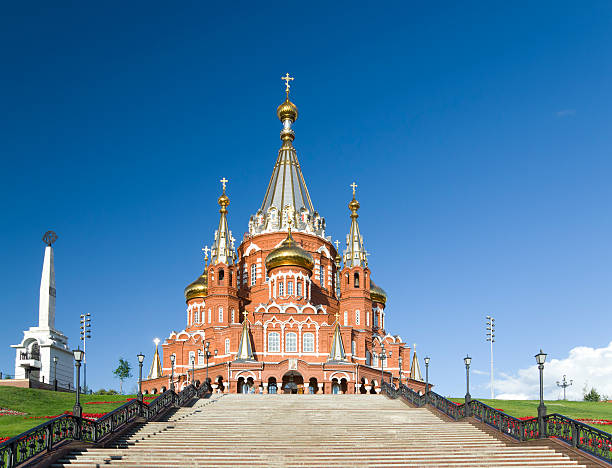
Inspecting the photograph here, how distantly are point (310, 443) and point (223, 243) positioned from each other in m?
37.3

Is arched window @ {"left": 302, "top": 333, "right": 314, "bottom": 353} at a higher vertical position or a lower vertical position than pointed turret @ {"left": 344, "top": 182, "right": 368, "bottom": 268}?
lower

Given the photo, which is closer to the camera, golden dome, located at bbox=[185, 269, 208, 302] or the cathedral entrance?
the cathedral entrance

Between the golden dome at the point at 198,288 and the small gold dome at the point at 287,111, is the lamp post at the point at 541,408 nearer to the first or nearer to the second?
the golden dome at the point at 198,288

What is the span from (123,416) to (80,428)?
350 cm

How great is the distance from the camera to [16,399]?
119 ft

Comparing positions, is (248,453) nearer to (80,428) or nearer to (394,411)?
(80,428)

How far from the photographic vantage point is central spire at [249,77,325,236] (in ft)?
195

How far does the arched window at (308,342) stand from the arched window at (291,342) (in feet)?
2.12

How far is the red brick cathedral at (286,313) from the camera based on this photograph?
49062 millimetres

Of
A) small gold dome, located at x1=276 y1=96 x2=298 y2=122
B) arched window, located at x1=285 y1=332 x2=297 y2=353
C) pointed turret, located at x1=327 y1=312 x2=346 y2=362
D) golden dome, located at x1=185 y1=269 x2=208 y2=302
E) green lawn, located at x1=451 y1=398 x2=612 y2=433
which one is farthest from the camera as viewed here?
small gold dome, located at x1=276 y1=96 x2=298 y2=122

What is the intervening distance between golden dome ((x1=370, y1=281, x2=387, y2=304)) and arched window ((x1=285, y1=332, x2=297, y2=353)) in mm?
10310

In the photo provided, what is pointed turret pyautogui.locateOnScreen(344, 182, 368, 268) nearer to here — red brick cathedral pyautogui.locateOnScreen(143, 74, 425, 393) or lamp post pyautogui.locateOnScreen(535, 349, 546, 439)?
red brick cathedral pyautogui.locateOnScreen(143, 74, 425, 393)

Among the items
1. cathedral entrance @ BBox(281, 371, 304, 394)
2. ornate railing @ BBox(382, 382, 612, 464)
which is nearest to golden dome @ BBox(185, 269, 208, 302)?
cathedral entrance @ BBox(281, 371, 304, 394)

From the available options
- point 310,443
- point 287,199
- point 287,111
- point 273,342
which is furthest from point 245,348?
point 310,443
